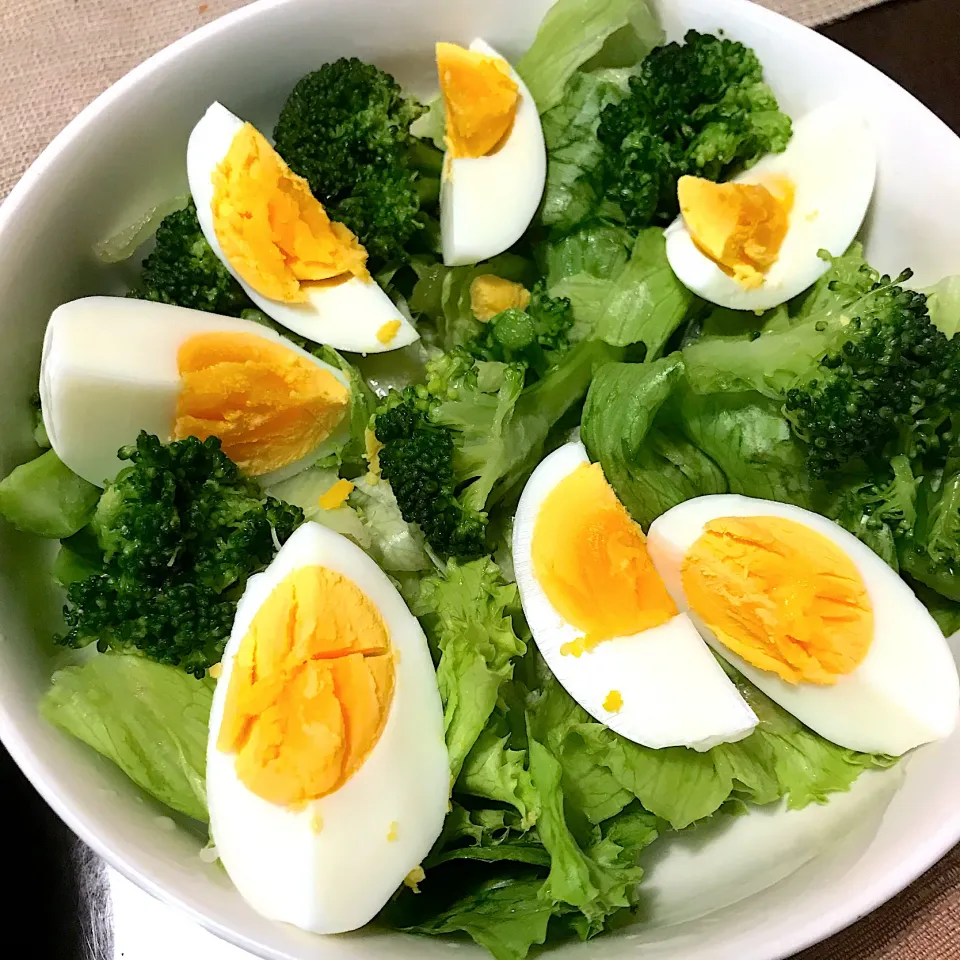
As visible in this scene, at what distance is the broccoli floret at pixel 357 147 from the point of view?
156cm

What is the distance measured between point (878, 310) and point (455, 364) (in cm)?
69

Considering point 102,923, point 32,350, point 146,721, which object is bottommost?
point 102,923

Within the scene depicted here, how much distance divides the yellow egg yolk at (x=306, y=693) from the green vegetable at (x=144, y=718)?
0.41ft

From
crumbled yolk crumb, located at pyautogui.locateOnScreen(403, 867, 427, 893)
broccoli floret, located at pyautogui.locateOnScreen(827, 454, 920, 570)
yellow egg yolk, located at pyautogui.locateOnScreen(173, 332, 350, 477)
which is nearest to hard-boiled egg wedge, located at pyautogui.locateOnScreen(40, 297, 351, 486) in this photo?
yellow egg yolk, located at pyautogui.locateOnScreen(173, 332, 350, 477)

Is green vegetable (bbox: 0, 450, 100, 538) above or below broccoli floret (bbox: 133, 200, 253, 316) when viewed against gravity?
below

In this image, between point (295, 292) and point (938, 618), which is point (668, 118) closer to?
point (295, 292)

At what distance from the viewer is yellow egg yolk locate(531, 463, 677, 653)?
1371 mm

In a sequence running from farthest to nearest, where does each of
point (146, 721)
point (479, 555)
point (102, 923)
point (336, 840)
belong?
1. point (102, 923)
2. point (479, 555)
3. point (146, 721)
4. point (336, 840)

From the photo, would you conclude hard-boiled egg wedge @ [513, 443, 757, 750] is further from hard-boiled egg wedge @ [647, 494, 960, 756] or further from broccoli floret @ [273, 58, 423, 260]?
broccoli floret @ [273, 58, 423, 260]

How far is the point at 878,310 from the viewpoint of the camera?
1371mm

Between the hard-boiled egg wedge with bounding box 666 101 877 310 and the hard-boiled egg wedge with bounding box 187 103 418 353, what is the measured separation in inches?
21.4

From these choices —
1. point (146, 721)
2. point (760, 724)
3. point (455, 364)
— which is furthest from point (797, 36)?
point (146, 721)

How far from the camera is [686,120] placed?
5.17ft

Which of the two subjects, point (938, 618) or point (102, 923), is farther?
point (102, 923)
